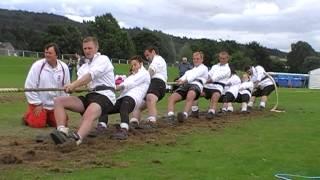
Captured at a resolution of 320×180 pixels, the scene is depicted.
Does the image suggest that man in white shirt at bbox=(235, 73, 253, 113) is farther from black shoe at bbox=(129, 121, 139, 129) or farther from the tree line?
the tree line

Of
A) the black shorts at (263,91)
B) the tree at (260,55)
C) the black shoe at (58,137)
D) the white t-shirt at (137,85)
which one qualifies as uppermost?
the tree at (260,55)

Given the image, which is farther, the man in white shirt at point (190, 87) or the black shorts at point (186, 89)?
the black shorts at point (186, 89)

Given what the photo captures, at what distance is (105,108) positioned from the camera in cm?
1129

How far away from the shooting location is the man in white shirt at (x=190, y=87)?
16.1 metres

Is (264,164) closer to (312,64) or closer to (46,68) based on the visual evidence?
(46,68)

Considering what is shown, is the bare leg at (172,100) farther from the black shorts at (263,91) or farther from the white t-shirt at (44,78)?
the black shorts at (263,91)

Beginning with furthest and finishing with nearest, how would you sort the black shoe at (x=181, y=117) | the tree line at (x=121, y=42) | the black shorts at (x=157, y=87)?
the tree line at (x=121, y=42) < the black shoe at (x=181, y=117) < the black shorts at (x=157, y=87)

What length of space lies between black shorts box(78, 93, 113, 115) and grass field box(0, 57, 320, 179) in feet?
2.46

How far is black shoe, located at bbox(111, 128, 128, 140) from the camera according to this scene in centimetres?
1175

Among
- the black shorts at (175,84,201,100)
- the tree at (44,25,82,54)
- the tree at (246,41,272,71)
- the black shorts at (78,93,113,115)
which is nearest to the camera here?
the black shorts at (78,93,113,115)

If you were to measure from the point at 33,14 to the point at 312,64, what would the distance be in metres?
73.3

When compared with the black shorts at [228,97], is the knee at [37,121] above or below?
below

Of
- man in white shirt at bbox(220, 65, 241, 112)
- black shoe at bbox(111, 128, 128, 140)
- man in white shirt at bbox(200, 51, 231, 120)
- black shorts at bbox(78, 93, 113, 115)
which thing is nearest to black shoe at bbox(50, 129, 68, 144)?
black shorts at bbox(78, 93, 113, 115)

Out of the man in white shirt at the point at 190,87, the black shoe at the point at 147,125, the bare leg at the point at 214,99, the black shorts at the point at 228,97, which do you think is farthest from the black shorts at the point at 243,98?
the black shoe at the point at 147,125
